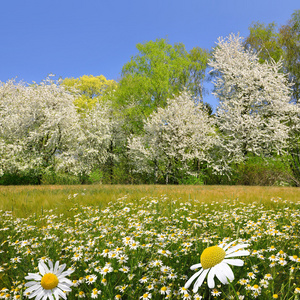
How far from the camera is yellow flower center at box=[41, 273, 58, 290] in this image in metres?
1.51

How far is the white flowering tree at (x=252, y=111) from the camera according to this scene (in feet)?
62.1

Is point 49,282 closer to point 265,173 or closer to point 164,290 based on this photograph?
point 164,290

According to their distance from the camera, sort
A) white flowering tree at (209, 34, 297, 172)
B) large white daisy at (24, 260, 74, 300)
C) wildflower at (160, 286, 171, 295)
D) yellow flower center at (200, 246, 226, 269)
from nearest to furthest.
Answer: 1. yellow flower center at (200, 246, 226, 269)
2. large white daisy at (24, 260, 74, 300)
3. wildflower at (160, 286, 171, 295)
4. white flowering tree at (209, 34, 297, 172)

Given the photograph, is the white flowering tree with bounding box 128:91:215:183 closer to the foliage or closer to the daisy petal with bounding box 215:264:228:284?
the foliage

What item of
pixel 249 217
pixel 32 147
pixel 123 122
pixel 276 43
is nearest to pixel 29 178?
pixel 32 147

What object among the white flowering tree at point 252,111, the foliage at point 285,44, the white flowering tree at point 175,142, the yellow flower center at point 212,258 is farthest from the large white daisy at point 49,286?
the foliage at point 285,44

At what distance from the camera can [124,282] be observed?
241cm

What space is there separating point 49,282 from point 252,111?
21.9 metres

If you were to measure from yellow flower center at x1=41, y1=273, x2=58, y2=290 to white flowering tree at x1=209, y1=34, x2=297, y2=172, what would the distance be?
59.7 feet

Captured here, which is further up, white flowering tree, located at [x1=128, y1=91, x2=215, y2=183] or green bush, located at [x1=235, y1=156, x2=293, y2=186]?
white flowering tree, located at [x1=128, y1=91, x2=215, y2=183]

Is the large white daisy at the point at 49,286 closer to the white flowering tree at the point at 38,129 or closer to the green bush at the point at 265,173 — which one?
the green bush at the point at 265,173

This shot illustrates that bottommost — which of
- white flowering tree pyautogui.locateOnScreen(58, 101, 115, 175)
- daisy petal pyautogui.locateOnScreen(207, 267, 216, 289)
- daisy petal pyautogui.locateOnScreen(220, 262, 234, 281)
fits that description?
daisy petal pyautogui.locateOnScreen(207, 267, 216, 289)

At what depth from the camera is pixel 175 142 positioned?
65.6 ft

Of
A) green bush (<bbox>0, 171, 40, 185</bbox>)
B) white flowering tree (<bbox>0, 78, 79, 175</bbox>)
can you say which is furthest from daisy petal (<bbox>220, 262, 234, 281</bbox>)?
green bush (<bbox>0, 171, 40, 185</bbox>)
